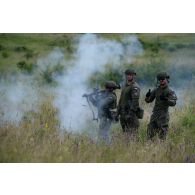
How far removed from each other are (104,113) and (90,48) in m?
1.20

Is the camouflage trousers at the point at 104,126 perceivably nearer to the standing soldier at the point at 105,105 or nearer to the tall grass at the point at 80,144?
the standing soldier at the point at 105,105

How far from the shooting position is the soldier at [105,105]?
1012 centimetres

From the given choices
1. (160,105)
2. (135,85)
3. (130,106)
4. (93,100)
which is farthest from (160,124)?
(93,100)

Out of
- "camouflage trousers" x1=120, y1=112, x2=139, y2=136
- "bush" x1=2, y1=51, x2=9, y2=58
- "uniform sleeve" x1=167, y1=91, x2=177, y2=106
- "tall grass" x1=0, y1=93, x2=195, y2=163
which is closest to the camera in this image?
"tall grass" x1=0, y1=93, x2=195, y2=163

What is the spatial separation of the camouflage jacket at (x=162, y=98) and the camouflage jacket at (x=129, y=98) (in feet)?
0.91

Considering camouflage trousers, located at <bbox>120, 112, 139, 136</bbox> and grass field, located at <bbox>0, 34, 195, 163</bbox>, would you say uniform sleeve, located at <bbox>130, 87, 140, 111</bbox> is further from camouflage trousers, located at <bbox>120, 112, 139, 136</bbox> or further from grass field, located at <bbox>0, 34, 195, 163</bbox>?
grass field, located at <bbox>0, 34, 195, 163</bbox>

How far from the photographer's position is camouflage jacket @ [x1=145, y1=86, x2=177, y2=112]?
10.0 meters

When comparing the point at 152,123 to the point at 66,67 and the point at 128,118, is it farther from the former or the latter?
the point at 66,67

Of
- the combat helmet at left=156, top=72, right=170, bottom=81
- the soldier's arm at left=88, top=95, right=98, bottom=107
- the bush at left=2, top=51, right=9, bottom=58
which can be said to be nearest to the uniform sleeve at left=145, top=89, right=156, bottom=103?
the combat helmet at left=156, top=72, right=170, bottom=81

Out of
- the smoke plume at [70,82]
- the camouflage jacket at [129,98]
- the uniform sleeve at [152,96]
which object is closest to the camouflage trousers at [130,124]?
the camouflage jacket at [129,98]

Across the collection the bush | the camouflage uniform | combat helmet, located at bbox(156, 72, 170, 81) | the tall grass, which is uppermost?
the bush

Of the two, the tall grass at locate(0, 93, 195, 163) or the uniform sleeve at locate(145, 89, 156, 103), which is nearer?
the tall grass at locate(0, 93, 195, 163)

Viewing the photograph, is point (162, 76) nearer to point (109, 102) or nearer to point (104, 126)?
point (109, 102)

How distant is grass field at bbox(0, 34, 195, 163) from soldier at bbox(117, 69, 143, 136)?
173 millimetres
